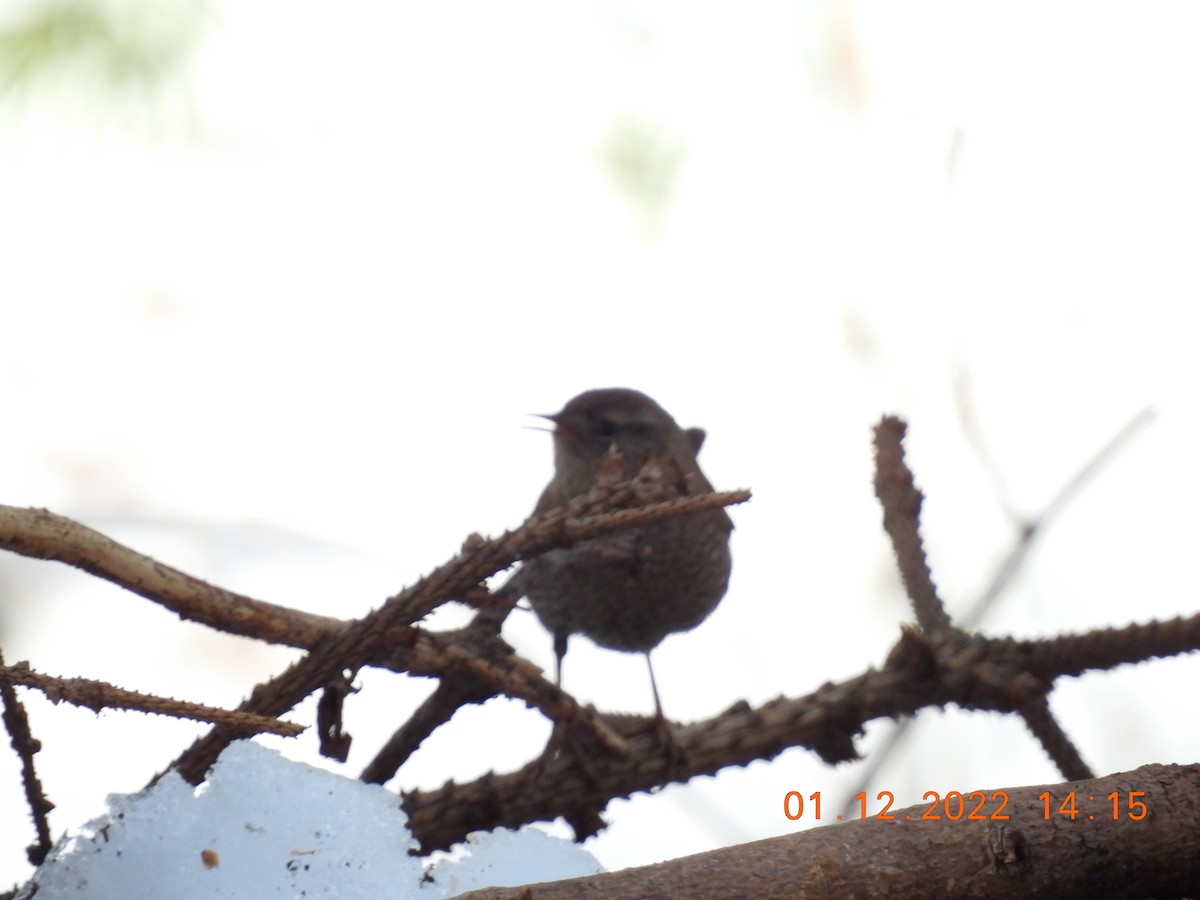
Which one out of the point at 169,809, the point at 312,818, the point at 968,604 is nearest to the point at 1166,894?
the point at 312,818

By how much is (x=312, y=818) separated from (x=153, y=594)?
0.21 metres

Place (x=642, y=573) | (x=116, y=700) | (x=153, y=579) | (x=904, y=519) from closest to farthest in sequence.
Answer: (x=116, y=700), (x=153, y=579), (x=904, y=519), (x=642, y=573)

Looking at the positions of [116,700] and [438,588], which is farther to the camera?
[438,588]

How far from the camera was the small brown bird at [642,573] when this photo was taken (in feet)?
7.00

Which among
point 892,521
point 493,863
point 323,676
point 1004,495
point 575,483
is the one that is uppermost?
point 575,483

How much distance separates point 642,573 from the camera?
208 centimetres

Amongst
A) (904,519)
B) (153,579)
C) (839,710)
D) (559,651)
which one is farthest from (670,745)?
(559,651)

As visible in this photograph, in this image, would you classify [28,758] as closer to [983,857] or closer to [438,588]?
[438,588]

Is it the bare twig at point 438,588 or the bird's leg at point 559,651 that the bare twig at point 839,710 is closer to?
the bare twig at point 438,588

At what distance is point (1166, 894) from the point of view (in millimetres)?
888

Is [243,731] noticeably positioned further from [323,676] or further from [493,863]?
[493,863]

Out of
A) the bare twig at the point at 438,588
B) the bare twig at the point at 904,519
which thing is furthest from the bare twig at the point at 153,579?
the bare twig at the point at 904,519

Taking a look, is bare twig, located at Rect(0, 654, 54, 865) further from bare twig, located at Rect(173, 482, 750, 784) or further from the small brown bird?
the small brown bird
